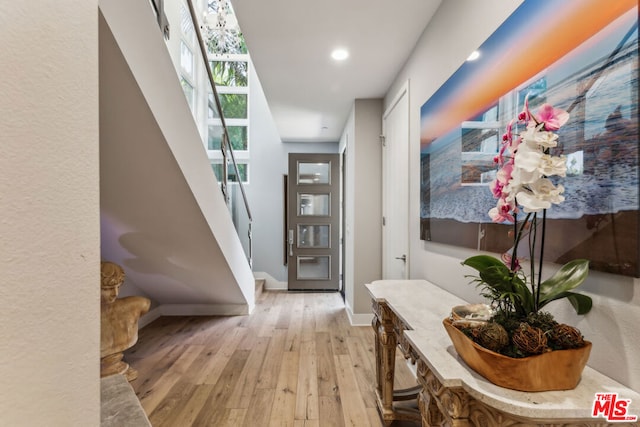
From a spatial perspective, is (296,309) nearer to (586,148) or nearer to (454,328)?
(454,328)

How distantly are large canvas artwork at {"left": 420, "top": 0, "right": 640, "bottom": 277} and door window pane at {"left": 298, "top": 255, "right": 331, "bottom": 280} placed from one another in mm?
3852

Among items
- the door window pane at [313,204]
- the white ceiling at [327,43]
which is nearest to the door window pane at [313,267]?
the door window pane at [313,204]

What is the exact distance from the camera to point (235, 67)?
5477 millimetres

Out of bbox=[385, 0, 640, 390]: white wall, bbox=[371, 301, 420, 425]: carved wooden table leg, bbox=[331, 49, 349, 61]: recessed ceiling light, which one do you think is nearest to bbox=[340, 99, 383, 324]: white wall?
bbox=[385, 0, 640, 390]: white wall

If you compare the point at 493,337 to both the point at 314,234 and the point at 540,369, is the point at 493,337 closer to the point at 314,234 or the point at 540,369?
the point at 540,369

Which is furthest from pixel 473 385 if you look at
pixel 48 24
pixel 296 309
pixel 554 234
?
pixel 296 309

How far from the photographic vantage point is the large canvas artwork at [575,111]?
0.76 meters

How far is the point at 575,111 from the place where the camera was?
903 mm

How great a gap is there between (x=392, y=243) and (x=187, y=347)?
2.18 m

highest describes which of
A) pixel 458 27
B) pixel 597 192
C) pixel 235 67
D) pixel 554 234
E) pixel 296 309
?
pixel 235 67

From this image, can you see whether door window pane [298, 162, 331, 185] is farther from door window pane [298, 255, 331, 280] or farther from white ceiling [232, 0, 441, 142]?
white ceiling [232, 0, 441, 142]

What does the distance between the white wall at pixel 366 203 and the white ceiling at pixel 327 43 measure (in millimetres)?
234

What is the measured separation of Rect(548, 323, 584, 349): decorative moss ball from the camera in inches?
29.4

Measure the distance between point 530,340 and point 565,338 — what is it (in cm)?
8
